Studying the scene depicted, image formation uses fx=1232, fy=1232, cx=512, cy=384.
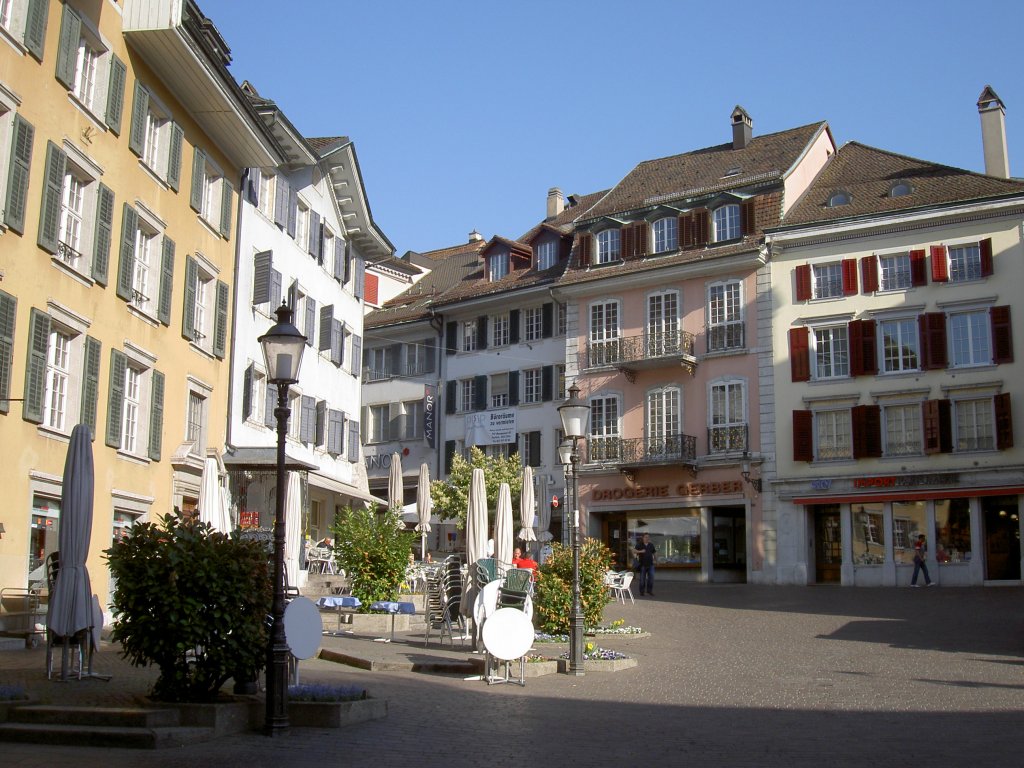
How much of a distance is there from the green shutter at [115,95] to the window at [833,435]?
22.9 m

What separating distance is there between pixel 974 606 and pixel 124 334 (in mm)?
18658

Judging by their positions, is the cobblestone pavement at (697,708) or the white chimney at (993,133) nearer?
the cobblestone pavement at (697,708)

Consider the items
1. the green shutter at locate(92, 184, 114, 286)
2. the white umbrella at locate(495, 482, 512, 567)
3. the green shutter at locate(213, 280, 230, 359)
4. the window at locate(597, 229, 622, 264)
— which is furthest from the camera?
the window at locate(597, 229, 622, 264)

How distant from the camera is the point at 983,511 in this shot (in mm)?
34406

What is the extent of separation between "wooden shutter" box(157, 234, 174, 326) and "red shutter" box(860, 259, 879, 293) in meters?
21.3

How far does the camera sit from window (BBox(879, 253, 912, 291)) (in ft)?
120

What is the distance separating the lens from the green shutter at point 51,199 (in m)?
19.2

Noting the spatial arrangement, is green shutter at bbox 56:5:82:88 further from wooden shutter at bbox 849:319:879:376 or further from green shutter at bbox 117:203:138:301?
wooden shutter at bbox 849:319:879:376

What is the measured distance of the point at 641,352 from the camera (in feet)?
135

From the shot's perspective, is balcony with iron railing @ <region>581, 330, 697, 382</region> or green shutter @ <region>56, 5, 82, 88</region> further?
balcony with iron railing @ <region>581, 330, 697, 382</region>

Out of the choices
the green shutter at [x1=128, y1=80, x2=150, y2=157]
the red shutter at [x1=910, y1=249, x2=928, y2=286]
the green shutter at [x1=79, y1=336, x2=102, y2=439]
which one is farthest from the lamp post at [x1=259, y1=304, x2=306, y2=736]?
the red shutter at [x1=910, y1=249, x2=928, y2=286]

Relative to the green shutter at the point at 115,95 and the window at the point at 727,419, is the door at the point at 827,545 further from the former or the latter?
the green shutter at the point at 115,95

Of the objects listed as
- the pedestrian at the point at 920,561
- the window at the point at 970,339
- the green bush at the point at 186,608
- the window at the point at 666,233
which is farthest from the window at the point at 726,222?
the green bush at the point at 186,608

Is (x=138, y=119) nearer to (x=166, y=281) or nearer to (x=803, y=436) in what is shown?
(x=166, y=281)
